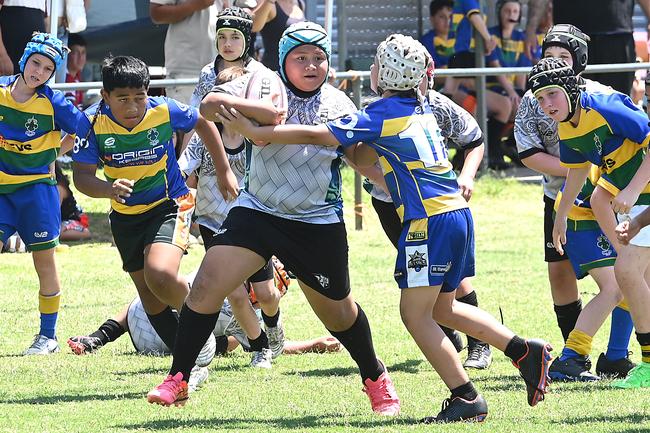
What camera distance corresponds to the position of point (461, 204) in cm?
589

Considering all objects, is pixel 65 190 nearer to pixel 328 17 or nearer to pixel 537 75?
pixel 328 17

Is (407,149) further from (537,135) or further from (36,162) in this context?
(36,162)

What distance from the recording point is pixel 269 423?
5.83 metres

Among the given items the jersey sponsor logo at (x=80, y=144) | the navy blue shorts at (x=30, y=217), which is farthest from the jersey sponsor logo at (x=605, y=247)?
the navy blue shorts at (x=30, y=217)

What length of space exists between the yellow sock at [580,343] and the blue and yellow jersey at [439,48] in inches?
363

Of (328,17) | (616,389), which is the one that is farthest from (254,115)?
(328,17)

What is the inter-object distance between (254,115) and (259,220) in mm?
544

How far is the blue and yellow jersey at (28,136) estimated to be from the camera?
812 centimetres

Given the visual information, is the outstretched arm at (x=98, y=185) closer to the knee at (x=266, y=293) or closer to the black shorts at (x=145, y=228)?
the black shorts at (x=145, y=228)

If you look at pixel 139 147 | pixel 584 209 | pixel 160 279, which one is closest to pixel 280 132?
pixel 160 279

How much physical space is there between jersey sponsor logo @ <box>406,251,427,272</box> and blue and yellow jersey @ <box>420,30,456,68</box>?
10371mm

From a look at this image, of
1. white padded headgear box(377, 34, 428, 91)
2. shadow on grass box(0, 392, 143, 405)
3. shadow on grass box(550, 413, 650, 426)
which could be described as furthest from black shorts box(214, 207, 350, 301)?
shadow on grass box(550, 413, 650, 426)

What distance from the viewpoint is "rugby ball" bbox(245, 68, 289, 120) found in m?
5.83

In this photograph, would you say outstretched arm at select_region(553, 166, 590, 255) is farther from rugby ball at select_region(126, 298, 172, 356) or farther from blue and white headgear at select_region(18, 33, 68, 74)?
blue and white headgear at select_region(18, 33, 68, 74)
